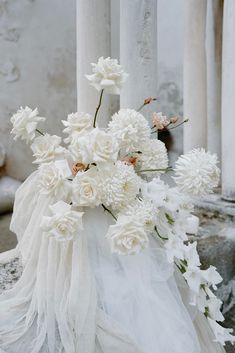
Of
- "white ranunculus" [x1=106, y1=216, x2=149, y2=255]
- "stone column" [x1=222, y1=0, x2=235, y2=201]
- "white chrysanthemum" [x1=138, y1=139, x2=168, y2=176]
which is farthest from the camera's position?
"stone column" [x1=222, y1=0, x2=235, y2=201]

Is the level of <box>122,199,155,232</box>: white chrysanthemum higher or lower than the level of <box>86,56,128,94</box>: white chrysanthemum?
lower

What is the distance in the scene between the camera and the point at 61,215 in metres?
1.03

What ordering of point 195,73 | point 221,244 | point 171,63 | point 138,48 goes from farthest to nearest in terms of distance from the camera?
1. point 171,63
2. point 195,73
3. point 221,244
4. point 138,48

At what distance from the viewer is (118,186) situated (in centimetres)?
108

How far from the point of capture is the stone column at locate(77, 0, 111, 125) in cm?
237

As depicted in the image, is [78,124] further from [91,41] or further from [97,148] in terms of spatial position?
[91,41]

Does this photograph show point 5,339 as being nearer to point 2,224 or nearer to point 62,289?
point 62,289

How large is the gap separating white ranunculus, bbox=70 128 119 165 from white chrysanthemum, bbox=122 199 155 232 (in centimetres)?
15

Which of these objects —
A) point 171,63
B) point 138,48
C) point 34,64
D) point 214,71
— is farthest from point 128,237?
point 171,63

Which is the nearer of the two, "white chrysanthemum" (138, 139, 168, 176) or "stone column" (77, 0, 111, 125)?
"white chrysanthemum" (138, 139, 168, 176)

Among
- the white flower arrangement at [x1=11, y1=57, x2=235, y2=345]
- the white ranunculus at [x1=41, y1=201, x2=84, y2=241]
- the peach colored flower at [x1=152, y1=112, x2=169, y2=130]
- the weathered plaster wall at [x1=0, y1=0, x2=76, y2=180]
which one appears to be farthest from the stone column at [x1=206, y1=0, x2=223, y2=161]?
the white ranunculus at [x1=41, y1=201, x2=84, y2=241]

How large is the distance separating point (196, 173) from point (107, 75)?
0.36m

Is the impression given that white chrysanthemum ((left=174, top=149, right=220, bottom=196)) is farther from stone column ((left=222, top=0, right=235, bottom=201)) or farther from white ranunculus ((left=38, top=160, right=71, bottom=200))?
stone column ((left=222, top=0, right=235, bottom=201))

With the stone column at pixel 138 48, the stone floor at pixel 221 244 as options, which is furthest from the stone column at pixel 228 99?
the stone column at pixel 138 48
